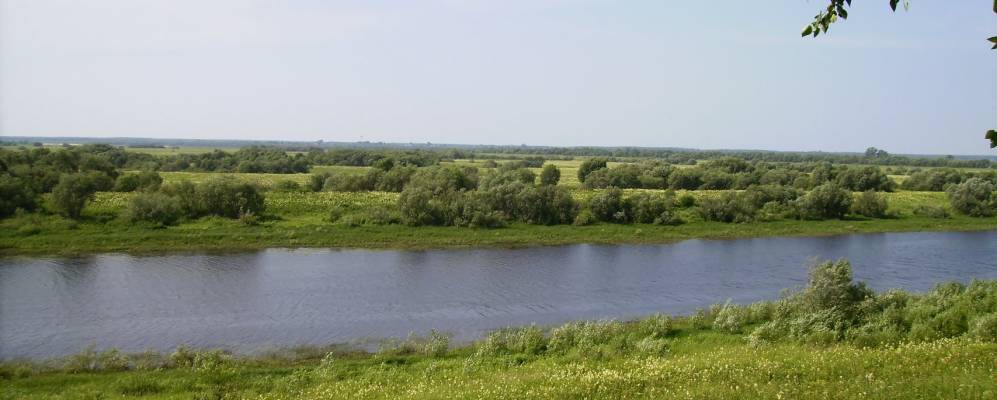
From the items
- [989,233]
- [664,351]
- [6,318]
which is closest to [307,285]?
[6,318]

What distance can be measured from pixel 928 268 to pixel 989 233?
67.7 ft

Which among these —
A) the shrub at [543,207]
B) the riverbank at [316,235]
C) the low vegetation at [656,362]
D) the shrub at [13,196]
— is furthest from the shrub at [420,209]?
the shrub at [13,196]

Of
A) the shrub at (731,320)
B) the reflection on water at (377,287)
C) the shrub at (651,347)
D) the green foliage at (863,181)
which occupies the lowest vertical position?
the reflection on water at (377,287)

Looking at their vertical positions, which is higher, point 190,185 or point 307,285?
point 190,185

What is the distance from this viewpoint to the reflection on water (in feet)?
71.0

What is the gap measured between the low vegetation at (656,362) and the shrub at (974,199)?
44883 mm

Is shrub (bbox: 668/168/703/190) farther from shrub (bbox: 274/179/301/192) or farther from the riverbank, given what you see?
shrub (bbox: 274/179/301/192)

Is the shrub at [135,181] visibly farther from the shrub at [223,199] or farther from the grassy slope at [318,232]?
the shrub at [223,199]

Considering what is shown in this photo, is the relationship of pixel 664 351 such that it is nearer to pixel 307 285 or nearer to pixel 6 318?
pixel 307 285

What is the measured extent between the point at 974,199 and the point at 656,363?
59.4 m

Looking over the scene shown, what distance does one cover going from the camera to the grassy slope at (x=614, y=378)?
326 inches

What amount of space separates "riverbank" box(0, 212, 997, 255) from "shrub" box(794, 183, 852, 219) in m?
2.76

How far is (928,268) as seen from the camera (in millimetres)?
34094

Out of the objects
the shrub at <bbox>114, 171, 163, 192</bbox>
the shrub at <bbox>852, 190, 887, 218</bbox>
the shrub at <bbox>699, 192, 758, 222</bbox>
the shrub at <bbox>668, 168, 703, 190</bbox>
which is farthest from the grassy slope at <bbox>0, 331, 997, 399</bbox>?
the shrub at <bbox>668, 168, 703, 190</bbox>
